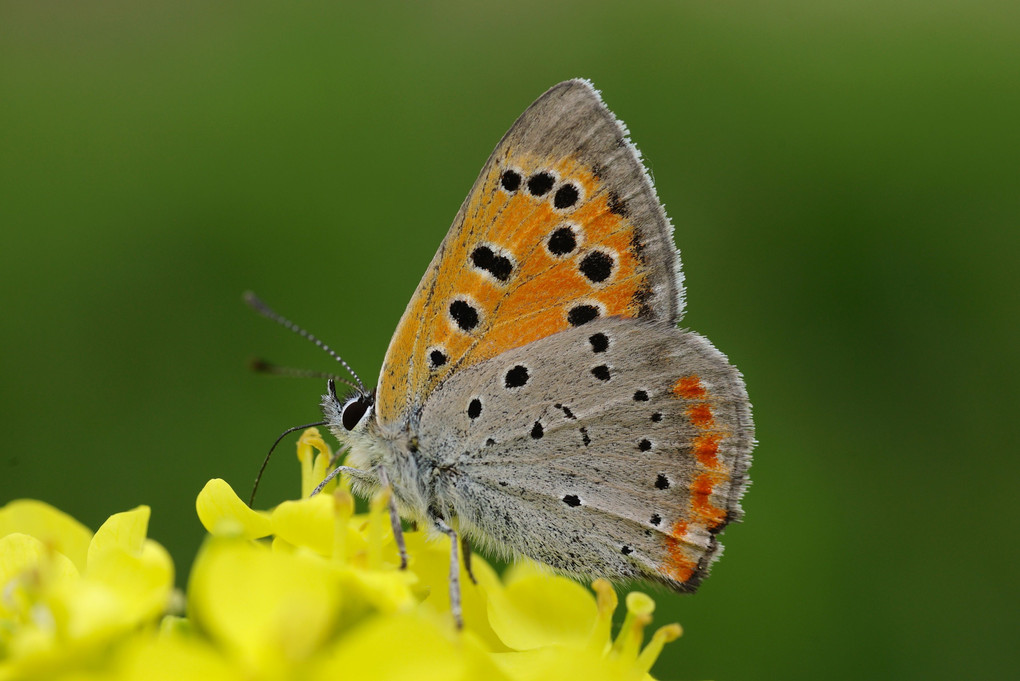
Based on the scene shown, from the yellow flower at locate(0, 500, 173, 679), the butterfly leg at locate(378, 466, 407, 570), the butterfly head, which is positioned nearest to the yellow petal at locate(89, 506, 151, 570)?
the yellow flower at locate(0, 500, 173, 679)

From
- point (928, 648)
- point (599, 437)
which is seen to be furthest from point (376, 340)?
point (928, 648)

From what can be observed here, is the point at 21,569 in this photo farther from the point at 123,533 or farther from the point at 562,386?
the point at 562,386

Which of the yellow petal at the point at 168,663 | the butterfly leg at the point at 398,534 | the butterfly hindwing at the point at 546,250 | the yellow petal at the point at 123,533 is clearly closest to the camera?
the yellow petal at the point at 168,663

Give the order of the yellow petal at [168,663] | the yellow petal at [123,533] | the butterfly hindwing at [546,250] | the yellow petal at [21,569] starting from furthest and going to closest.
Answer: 1. the butterfly hindwing at [546,250]
2. the yellow petal at [123,533]
3. the yellow petal at [21,569]
4. the yellow petal at [168,663]

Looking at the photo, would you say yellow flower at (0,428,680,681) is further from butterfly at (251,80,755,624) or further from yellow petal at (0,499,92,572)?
butterfly at (251,80,755,624)

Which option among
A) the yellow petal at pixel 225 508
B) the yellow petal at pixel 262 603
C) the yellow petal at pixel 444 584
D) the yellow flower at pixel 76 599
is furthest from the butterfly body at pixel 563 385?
the yellow petal at pixel 262 603

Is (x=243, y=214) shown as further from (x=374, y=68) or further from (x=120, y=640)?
(x=120, y=640)

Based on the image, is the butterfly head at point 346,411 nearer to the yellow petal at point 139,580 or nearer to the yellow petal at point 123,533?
the yellow petal at point 123,533
